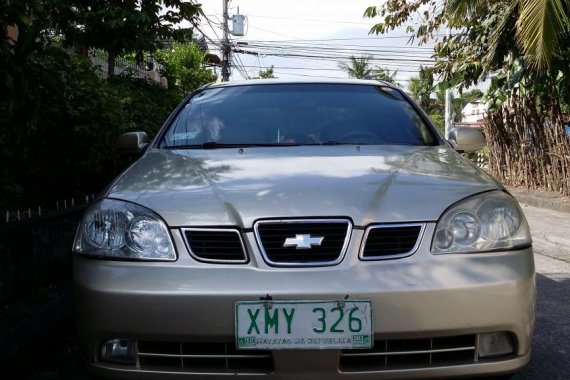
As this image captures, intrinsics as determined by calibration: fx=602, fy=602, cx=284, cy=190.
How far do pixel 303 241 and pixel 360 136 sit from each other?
1361mm

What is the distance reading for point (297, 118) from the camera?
343cm

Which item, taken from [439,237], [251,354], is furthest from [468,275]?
[251,354]

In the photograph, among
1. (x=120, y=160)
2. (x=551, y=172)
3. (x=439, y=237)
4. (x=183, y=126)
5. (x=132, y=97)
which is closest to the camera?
(x=439, y=237)

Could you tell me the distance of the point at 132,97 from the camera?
8172mm

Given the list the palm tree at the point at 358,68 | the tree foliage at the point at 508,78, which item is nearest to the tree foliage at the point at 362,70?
the palm tree at the point at 358,68

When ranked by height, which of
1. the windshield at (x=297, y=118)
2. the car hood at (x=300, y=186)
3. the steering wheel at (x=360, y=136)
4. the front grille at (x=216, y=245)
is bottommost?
the front grille at (x=216, y=245)

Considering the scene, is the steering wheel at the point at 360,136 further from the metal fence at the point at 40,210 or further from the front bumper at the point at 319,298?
the metal fence at the point at 40,210

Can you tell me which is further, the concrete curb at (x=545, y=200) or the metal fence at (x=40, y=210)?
the concrete curb at (x=545, y=200)

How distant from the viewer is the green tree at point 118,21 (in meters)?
8.86

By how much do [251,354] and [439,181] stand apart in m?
0.99

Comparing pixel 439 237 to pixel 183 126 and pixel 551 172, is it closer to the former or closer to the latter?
pixel 183 126

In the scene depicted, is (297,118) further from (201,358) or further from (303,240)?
(201,358)

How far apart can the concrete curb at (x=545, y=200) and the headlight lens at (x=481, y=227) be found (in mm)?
8065

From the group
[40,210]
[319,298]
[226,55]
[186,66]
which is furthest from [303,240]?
[226,55]
